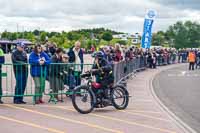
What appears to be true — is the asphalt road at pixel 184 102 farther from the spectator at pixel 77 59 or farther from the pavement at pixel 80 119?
the spectator at pixel 77 59

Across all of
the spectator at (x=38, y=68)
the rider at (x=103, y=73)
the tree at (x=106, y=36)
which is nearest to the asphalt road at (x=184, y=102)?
the rider at (x=103, y=73)

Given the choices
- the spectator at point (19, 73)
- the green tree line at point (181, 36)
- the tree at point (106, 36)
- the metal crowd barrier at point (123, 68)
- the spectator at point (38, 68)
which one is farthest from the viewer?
the green tree line at point (181, 36)

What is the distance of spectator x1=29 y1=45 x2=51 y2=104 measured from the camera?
43.3ft

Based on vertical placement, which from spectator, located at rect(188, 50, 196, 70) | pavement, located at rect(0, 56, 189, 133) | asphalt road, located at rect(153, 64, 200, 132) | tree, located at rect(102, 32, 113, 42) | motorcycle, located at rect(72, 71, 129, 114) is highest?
tree, located at rect(102, 32, 113, 42)

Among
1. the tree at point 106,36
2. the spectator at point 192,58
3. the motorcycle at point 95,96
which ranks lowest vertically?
the motorcycle at point 95,96

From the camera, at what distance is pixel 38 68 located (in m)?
13.3

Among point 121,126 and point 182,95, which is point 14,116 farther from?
point 182,95

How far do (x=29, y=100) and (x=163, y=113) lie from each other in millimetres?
4064

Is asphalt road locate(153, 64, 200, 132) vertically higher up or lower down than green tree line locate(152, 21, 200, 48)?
lower down

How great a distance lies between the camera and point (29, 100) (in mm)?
13984

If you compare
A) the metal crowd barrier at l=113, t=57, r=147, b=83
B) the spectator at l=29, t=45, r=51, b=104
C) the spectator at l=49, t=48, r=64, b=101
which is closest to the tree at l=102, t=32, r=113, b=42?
the metal crowd barrier at l=113, t=57, r=147, b=83

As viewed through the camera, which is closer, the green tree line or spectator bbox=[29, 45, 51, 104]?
spectator bbox=[29, 45, 51, 104]

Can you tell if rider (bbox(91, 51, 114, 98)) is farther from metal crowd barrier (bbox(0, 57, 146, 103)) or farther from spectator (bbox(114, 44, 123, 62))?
spectator (bbox(114, 44, 123, 62))

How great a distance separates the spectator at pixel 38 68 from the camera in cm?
1321
